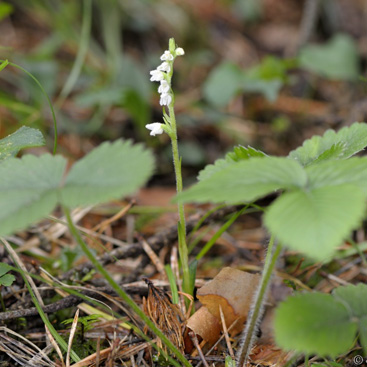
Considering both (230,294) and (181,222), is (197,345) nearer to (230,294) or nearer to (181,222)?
(230,294)

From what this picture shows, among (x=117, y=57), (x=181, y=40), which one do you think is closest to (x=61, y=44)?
(x=117, y=57)

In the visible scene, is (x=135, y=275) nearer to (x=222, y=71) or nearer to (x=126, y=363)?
(x=126, y=363)

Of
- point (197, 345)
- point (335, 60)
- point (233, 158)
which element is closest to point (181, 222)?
point (233, 158)

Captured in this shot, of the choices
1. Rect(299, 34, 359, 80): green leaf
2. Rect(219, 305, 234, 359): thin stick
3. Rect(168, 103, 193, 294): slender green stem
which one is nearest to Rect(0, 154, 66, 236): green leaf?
Rect(168, 103, 193, 294): slender green stem

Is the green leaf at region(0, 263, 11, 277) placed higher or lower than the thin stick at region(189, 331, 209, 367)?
higher

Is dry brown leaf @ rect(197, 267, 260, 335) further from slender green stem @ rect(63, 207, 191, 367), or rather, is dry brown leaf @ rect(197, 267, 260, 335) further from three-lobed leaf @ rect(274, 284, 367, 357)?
three-lobed leaf @ rect(274, 284, 367, 357)

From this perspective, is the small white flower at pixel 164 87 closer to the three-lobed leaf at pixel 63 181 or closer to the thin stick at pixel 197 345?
the three-lobed leaf at pixel 63 181
